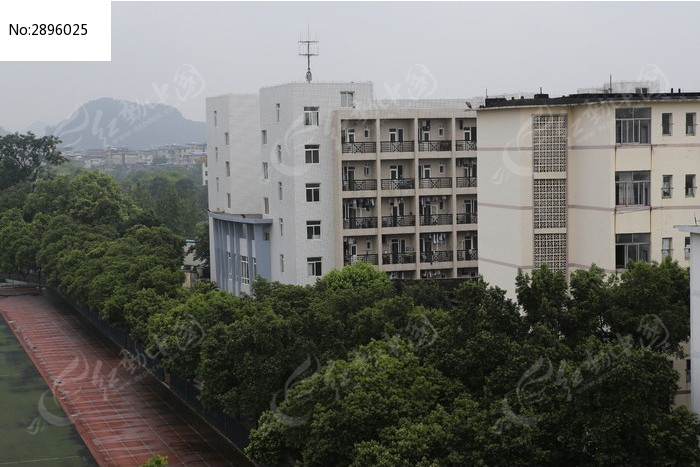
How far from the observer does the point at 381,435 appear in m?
20.1

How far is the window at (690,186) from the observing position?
28.9 m

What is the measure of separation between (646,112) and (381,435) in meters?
12.6

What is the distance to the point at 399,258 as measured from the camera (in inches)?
1748

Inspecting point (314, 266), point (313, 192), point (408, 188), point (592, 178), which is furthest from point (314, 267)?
point (592, 178)

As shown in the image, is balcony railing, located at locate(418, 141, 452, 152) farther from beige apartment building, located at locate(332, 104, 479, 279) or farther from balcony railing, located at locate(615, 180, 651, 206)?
balcony railing, located at locate(615, 180, 651, 206)

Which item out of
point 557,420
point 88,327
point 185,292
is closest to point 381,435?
point 557,420

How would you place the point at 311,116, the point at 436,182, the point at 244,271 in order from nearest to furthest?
1. the point at 311,116
2. the point at 436,182
3. the point at 244,271

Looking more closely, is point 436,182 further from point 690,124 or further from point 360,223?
point 690,124

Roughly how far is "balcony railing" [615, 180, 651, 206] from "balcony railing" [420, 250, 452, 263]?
16.6 metres

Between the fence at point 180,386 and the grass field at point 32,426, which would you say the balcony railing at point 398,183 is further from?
the grass field at point 32,426

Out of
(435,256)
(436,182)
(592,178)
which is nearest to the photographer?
(592,178)

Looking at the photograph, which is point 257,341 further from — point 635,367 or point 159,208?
point 159,208

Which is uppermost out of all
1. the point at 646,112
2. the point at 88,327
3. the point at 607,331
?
the point at 646,112

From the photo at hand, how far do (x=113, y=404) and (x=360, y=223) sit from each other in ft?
41.0
